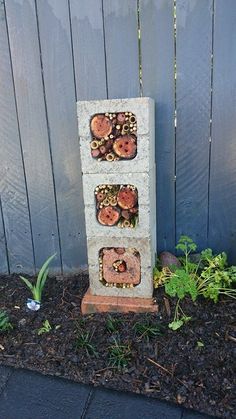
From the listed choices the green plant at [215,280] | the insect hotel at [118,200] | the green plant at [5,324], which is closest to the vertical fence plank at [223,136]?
the green plant at [215,280]

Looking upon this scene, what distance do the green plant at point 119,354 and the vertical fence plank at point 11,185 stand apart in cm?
108

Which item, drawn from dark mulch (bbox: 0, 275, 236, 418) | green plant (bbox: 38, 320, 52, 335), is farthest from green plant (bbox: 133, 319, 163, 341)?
green plant (bbox: 38, 320, 52, 335)

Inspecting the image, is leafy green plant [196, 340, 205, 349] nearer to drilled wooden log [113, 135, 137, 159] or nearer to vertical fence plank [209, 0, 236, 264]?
vertical fence plank [209, 0, 236, 264]

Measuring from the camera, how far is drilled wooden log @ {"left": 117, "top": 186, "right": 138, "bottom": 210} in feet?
6.39

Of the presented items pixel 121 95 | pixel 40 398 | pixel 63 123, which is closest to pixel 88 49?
pixel 121 95

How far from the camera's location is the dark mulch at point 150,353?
5.15 ft

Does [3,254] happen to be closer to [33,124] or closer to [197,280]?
[33,124]

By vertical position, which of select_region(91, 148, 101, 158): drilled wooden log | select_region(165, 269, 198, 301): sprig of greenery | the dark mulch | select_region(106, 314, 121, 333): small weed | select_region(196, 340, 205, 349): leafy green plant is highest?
select_region(91, 148, 101, 158): drilled wooden log

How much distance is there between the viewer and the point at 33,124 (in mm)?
2307

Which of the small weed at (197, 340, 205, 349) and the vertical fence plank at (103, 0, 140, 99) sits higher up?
the vertical fence plank at (103, 0, 140, 99)

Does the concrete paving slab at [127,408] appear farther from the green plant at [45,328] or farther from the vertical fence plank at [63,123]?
the vertical fence plank at [63,123]

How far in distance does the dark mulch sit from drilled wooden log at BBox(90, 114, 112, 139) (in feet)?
3.45

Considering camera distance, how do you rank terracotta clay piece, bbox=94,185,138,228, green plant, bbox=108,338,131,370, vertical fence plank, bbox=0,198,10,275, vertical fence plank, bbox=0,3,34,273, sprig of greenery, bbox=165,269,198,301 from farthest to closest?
vertical fence plank, bbox=0,198,10,275 < vertical fence plank, bbox=0,3,34,273 < terracotta clay piece, bbox=94,185,138,228 < sprig of greenery, bbox=165,269,198,301 < green plant, bbox=108,338,131,370

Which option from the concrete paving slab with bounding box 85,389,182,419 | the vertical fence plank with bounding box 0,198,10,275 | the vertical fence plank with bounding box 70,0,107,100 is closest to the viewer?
the concrete paving slab with bounding box 85,389,182,419
